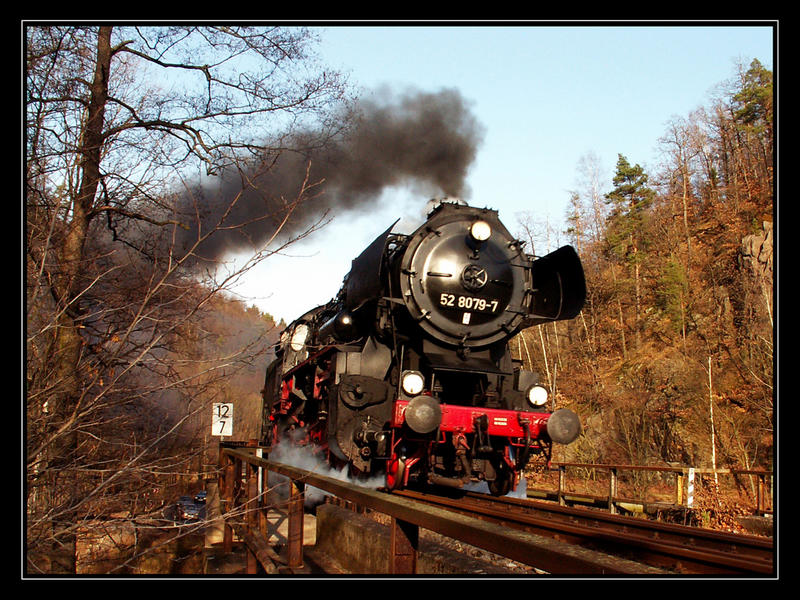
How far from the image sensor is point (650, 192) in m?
40.0

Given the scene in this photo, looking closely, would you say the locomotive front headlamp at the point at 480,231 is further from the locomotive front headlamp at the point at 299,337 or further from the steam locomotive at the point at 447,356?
the locomotive front headlamp at the point at 299,337

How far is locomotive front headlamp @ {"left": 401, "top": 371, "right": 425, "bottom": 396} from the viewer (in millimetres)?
7676

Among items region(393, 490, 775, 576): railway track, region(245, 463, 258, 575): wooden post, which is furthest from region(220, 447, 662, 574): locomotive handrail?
region(393, 490, 775, 576): railway track

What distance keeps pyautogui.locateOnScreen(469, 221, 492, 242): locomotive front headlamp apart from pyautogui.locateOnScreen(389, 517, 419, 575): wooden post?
548cm

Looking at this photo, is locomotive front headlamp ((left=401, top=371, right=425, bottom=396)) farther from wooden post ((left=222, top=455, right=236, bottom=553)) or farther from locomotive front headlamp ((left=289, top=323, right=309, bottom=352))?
locomotive front headlamp ((left=289, top=323, right=309, bottom=352))

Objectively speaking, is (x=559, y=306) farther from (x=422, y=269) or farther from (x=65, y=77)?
(x=65, y=77)

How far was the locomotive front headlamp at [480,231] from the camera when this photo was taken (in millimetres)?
8406

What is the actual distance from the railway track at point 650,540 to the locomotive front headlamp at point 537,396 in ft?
4.16

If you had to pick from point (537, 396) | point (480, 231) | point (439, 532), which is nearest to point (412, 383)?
point (537, 396)

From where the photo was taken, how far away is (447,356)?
332 inches

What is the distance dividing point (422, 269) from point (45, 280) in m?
4.48

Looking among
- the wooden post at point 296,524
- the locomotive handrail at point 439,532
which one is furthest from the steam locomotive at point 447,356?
the locomotive handrail at point 439,532

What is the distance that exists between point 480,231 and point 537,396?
228 cm
